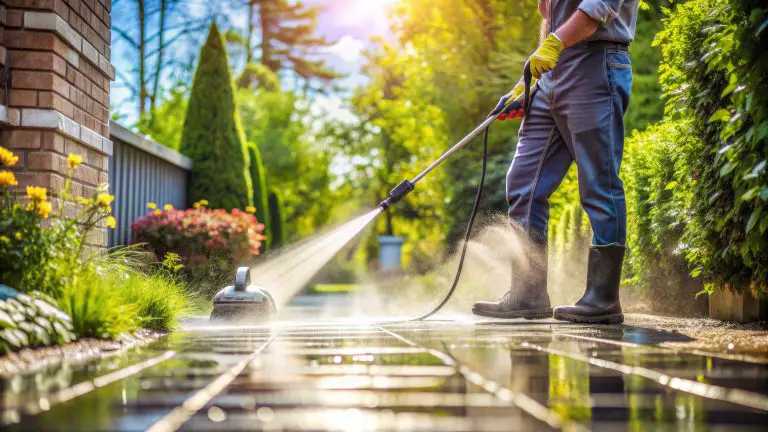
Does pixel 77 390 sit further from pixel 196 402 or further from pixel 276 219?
pixel 276 219

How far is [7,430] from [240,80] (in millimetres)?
28190

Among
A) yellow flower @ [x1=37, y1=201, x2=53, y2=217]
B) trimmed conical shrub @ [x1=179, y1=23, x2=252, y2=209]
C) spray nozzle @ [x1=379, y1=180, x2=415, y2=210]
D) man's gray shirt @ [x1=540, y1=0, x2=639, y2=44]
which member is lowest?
yellow flower @ [x1=37, y1=201, x2=53, y2=217]

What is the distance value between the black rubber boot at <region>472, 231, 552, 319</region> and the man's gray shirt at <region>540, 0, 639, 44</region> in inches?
42.2

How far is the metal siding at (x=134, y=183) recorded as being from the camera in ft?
29.8

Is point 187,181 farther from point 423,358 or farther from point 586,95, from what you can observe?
point 423,358

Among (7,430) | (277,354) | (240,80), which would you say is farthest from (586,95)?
(240,80)

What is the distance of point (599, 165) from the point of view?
4008 millimetres

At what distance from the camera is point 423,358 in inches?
98.3

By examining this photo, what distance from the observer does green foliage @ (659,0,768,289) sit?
2941 millimetres

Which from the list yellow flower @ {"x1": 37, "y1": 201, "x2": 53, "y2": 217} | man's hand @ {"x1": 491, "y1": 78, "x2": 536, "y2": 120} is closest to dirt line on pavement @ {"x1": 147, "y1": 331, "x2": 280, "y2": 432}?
yellow flower @ {"x1": 37, "y1": 201, "x2": 53, "y2": 217}

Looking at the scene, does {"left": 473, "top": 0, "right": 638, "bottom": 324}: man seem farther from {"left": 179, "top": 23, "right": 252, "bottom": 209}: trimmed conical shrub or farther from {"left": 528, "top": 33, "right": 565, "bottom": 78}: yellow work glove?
{"left": 179, "top": 23, "right": 252, "bottom": 209}: trimmed conical shrub

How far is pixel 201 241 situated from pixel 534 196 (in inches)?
210

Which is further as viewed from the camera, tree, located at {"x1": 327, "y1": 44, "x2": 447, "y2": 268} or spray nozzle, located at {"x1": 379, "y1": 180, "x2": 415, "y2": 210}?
tree, located at {"x1": 327, "y1": 44, "x2": 447, "y2": 268}

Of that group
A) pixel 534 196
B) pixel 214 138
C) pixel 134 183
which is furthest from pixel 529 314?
pixel 214 138
